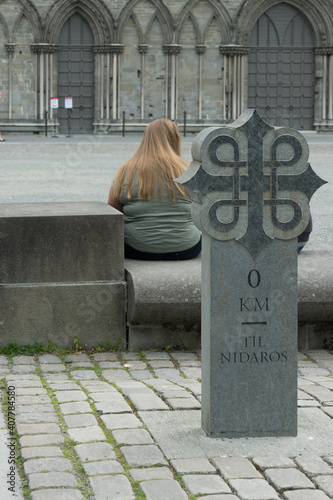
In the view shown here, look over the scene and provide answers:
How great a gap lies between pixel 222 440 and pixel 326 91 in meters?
31.6

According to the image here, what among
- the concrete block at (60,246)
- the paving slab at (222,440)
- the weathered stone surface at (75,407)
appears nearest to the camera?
the paving slab at (222,440)

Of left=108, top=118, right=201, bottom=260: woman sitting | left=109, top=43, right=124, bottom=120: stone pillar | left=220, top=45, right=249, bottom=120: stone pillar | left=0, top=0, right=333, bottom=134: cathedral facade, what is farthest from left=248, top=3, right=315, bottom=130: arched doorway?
left=108, top=118, right=201, bottom=260: woman sitting

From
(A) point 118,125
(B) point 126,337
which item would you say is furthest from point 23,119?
(B) point 126,337

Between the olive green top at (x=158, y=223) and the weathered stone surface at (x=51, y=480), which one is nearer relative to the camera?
the weathered stone surface at (x=51, y=480)

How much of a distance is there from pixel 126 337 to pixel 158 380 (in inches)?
30.5

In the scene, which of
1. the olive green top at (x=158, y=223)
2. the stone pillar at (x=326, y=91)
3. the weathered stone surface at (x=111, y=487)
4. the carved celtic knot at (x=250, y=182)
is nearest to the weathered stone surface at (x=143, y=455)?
the weathered stone surface at (x=111, y=487)

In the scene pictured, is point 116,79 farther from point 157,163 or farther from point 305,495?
point 305,495

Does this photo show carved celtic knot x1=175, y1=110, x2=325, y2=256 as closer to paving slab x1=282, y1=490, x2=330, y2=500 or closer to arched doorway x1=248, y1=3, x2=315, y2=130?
paving slab x1=282, y1=490, x2=330, y2=500

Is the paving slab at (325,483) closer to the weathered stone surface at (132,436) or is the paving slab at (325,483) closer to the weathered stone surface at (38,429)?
the weathered stone surface at (132,436)

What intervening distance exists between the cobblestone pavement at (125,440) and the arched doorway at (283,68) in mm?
29340

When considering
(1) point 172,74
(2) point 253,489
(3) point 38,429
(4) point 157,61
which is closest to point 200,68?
(1) point 172,74

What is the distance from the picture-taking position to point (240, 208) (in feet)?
12.6

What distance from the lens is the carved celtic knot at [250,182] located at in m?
3.80

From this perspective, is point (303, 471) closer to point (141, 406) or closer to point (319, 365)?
point (141, 406)
